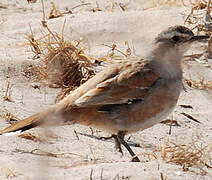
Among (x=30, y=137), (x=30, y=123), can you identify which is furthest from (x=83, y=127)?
(x=30, y=123)

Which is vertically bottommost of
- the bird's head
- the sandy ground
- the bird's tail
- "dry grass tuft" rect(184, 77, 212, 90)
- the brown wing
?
"dry grass tuft" rect(184, 77, 212, 90)

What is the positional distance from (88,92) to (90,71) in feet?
8.37

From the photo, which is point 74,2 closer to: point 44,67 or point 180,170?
point 44,67

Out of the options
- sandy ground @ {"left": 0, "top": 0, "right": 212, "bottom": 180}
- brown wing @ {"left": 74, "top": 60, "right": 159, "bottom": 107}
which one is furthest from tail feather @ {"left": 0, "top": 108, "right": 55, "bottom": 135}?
brown wing @ {"left": 74, "top": 60, "right": 159, "bottom": 107}

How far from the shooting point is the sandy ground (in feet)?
15.9

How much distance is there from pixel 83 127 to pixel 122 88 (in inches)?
53.1

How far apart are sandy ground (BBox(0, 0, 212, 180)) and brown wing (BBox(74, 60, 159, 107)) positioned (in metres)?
0.38

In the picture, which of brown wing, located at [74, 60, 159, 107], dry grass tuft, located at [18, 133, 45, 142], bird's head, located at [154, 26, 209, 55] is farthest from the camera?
bird's head, located at [154, 26, 209, 55]

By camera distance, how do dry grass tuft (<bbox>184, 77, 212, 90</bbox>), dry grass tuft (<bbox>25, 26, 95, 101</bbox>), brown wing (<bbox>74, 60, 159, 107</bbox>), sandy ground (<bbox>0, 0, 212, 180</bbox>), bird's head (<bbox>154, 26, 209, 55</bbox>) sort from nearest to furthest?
sandy ground (<bbox>0, 0, 212, 180</bbox>), brown wing (<bbox>74, 60, 159, 107</bbox>), bird's head (<bbox>154, 26, 209, 55</bbox>), dry grass tuft (<bbox>25, 26, 95, 101</bbox>), dry grass tuft (<bbox>184, 77, 212, 90</bbox>)

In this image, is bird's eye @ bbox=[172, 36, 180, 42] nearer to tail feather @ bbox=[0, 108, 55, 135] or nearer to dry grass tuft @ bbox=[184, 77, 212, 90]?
tail feather @ bbox=[0, 108, 55, 135]

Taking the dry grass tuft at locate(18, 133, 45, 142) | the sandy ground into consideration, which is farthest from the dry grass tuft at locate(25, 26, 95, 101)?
the dry grass tuft at locate(18, 133, 45, 142)

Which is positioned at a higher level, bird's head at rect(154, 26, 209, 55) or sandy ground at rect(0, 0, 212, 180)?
bird's head at rect(154, 26, 209, 55)

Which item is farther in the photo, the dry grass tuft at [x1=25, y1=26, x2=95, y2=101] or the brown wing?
the dry grass tuft at [x1=25, y1=26, x2=95, y2=101]

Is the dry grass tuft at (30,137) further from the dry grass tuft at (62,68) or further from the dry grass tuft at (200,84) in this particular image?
the dry grass tuft at (200,84)
